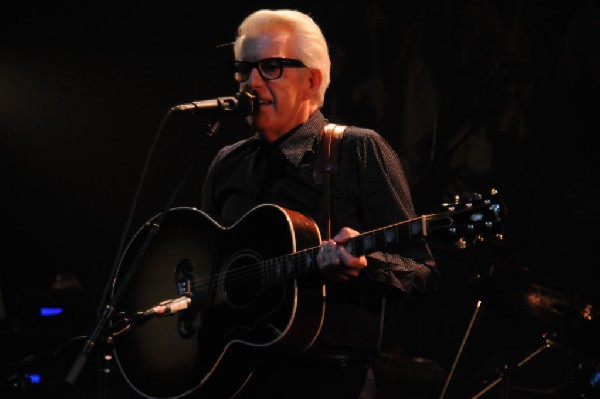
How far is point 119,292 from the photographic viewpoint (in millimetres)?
2547

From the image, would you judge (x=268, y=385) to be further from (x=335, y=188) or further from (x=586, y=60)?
(x=586, y=60)

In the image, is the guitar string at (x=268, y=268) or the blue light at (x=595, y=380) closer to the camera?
the guitar string at (x=268, y=268)

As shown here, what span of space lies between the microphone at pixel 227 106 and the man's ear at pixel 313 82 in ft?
0.81

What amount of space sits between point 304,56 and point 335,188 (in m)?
0.65

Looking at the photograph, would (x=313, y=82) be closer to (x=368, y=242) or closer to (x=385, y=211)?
(x=385, y=211)

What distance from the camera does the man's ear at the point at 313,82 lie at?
3.14 metres

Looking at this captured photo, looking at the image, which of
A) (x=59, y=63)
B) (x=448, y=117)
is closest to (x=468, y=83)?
(x=448, y=117)

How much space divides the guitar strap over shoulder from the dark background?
1.06 metres

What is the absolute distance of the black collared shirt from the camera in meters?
2.61

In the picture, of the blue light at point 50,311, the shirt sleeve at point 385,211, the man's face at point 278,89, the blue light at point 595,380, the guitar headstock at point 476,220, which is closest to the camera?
the guitar headstock at point 476,220

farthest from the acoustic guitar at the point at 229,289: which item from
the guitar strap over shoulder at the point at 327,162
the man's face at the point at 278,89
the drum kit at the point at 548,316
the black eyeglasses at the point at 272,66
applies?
the drum kit at the point at 548,316

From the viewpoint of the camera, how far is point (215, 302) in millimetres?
2814

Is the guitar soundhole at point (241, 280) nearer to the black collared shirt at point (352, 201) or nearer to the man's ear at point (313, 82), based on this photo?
the black collared shirt at point (352, 201)

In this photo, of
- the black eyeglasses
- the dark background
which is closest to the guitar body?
the black eyeglasses
